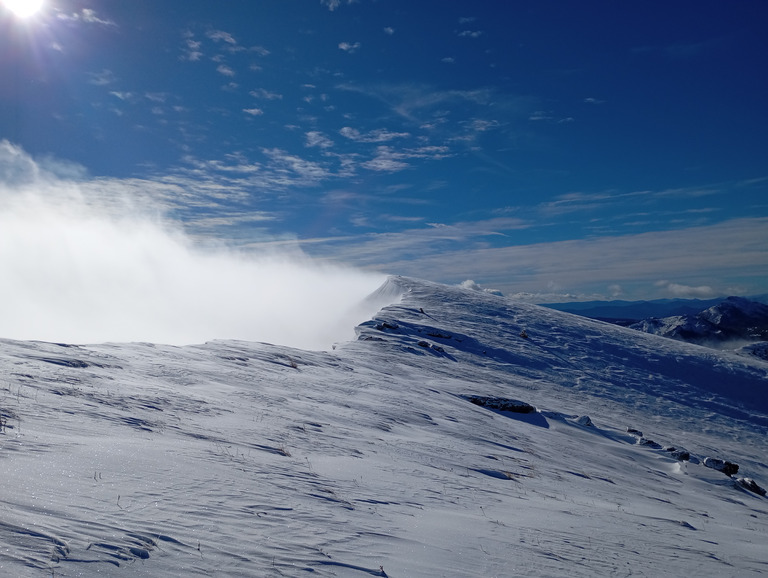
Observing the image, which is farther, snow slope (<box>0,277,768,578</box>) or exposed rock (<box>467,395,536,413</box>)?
exposed rock (<box>467,395,536,413</box>)

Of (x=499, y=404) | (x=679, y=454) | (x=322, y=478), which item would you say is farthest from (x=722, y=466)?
(x=322, y=478)

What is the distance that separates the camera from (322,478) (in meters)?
7.94

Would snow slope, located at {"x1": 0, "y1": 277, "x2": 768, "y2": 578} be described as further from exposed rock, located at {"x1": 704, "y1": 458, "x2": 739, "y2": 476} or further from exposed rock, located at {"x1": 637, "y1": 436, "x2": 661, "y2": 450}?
exposed rock, located at {"x1": 704, "y1": 458, "x2": 739, "y2": 476}

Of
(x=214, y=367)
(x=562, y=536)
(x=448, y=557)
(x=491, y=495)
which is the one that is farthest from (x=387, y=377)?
(x=448, y=557)

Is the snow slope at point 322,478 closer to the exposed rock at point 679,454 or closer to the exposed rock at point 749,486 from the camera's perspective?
the exposed rock at point 749,486

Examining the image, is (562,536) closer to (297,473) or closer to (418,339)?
(297,473)

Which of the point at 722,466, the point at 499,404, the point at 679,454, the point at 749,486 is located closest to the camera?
the point at 749,486

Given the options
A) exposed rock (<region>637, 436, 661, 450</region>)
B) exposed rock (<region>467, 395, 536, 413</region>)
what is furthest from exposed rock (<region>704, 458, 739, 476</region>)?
exposed rock (<region>467, 395, 536, 413</region>)

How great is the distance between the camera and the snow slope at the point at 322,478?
16.2ft

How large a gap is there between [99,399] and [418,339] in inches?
921

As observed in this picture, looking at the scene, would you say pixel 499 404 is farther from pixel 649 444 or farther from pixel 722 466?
pixel 722 466

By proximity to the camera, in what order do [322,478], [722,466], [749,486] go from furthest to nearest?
[722,466], [749,486], [322,478]

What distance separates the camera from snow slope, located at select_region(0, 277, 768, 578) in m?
4.95

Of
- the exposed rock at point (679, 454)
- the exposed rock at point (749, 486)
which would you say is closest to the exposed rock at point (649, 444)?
the exposed rock at point (679, 454)
